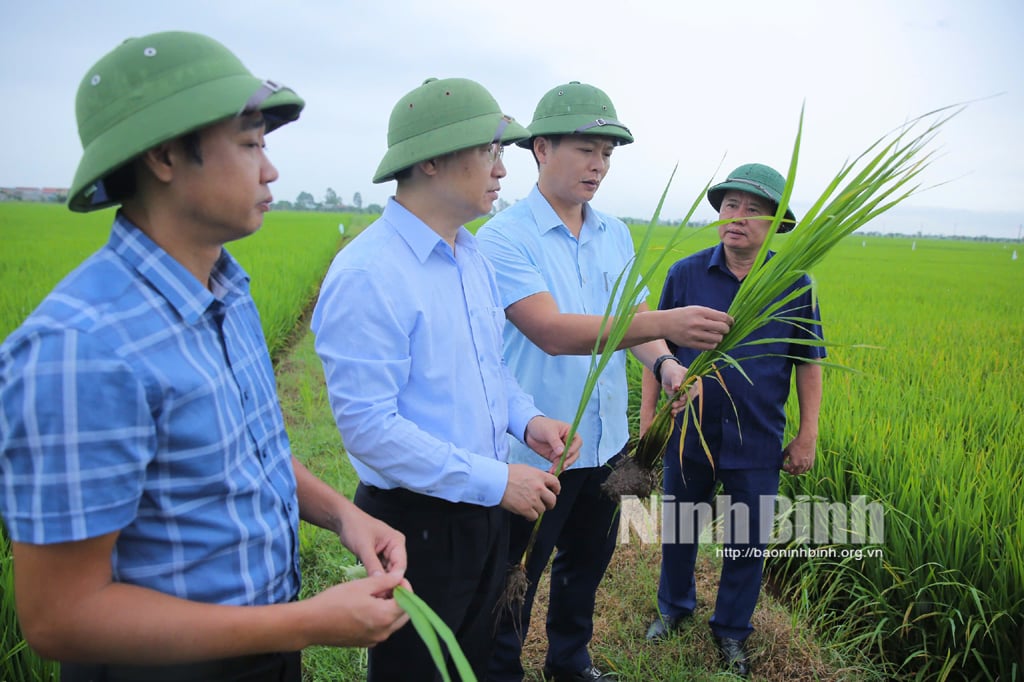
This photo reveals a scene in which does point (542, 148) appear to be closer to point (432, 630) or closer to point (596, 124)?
point (596, 124)

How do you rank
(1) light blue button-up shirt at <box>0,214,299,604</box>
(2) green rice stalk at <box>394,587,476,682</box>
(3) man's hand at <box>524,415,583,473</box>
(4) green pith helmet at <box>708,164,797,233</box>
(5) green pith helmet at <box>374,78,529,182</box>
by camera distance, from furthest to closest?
(4) green pith helmet at <box>708,164,797,233</box> < (3) man's hand at <box>524,415,583,473</box> < (5) green pith helmet at <box>374,78,529,182</box> < (2) green rice stalk at <box>394,587,476,682</box> < (1) light blue button-up shirt at <box>0,214,299,604</box>

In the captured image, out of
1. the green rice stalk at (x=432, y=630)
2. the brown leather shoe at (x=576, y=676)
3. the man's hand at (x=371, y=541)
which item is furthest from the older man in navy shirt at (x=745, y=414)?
the green rice stalk at (x=432, y=630)

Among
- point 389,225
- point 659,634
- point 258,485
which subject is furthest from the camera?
point 659,634

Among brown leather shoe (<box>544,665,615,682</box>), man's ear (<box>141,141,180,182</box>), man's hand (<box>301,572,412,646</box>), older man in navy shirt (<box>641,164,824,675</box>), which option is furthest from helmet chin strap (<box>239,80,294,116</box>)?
brown leather shoe (<box>544,665,615,682</box>)

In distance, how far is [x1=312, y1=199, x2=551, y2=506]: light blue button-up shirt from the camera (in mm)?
1314

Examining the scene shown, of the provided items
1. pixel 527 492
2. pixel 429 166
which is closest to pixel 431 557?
pixel 527 492

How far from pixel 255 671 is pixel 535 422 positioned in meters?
0.86

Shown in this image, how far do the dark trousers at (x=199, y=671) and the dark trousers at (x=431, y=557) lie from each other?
0.41 metres

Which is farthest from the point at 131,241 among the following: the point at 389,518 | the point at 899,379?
the point at 899,379

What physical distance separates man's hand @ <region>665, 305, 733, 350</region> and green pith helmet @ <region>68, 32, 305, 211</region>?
4.15 ft

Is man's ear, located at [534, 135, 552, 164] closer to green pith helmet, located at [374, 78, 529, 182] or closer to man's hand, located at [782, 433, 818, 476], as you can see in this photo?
green pith helmet, located at [374, 78, 529, 182]

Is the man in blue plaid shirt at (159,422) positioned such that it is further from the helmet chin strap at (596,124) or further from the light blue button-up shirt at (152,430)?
the helmet chin strap at (596,124)

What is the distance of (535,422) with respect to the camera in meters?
1.65

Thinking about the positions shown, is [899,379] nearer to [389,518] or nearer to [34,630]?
[389,518]
